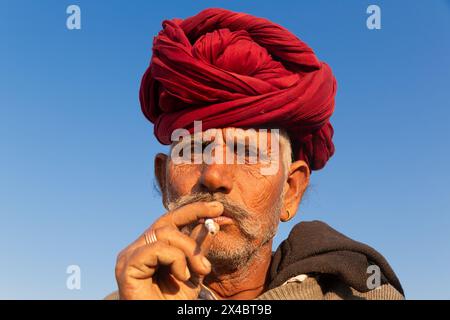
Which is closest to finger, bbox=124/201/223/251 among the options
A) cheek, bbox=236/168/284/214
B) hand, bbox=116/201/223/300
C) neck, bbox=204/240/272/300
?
hand, bbox=116/201/223/300

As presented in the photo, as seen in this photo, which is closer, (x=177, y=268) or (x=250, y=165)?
(x=177, y=268)

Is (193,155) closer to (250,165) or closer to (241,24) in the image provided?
(250,165)

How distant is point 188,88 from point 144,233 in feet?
3.54

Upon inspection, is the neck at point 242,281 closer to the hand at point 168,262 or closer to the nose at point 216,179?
the nose at point 216,179

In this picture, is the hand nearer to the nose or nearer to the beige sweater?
the nose

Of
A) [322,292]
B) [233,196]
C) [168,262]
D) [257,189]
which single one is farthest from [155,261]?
[322,292]

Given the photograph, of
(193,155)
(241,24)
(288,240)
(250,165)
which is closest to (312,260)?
(288,240)

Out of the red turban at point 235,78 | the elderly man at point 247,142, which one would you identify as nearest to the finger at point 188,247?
the elderly man at point 247,142

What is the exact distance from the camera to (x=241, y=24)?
3283mm

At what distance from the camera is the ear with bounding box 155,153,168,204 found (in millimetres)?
3561

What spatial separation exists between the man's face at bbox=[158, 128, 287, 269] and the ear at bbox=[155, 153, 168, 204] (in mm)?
308

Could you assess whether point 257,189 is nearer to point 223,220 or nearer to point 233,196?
point 233,196

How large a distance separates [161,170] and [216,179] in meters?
0.80

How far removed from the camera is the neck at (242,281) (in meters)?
3.21
